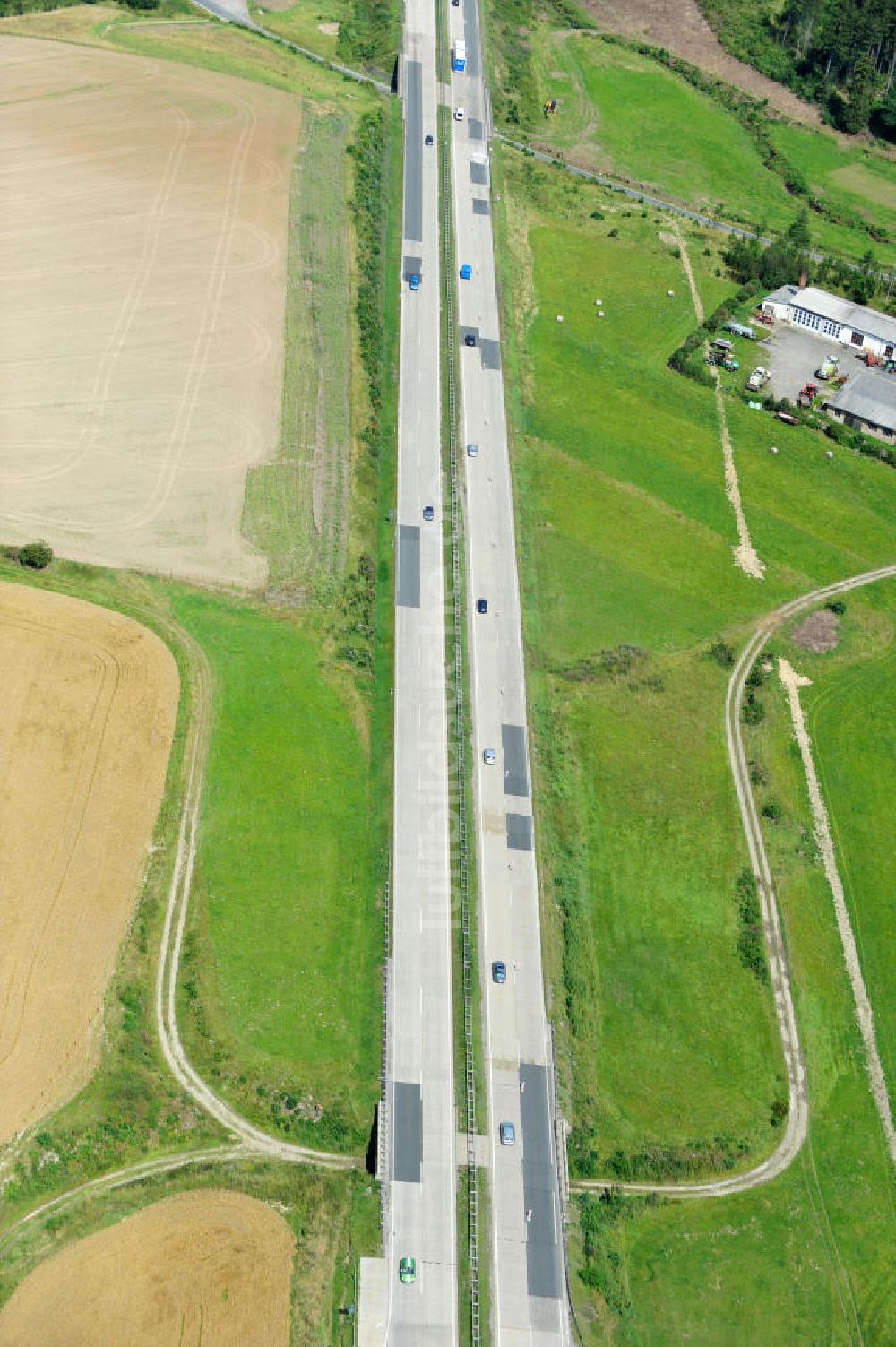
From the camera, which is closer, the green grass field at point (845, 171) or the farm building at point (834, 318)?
the farm building at point (834, 318)

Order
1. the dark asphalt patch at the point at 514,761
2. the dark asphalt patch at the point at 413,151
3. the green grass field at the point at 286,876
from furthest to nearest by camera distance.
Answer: the dark asphalt patch at the point at 413,151 < the dark asphalt patch at the point at 514,761 < the green grass field at the point at 286,876

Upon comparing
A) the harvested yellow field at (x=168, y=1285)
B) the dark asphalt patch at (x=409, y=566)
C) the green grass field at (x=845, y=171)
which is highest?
the green grass field at (x=845, y=171)

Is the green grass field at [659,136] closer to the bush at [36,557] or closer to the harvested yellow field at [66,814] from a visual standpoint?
the bush at [36,557]

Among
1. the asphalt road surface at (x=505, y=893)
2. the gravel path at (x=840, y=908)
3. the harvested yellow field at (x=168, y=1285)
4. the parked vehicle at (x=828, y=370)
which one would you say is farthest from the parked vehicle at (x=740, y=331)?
the harvested yellow field at (x=168, y=1285)

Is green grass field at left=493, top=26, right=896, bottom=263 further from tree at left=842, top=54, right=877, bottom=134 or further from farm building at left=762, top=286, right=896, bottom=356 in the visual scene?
farm building at left=762, top=286, right=896, bottom=356

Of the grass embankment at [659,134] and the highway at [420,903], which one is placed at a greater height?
the grass embankment at [659,134]

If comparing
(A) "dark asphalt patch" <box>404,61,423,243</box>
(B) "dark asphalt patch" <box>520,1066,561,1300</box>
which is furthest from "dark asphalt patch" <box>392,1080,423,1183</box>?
(A) "dark asphalt patch" <box>404,61,423,243</box>
